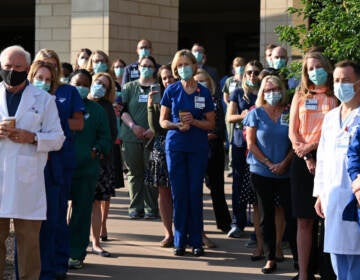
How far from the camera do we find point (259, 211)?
30.5 feet

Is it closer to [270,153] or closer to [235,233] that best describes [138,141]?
[235,233]

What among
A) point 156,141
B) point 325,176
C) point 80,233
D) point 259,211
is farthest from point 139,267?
point 325,176

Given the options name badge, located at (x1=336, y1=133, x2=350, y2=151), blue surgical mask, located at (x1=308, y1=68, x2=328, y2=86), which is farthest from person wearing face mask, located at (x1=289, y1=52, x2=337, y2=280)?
name badge, located at (x1=336, y1=133, x2=350, y2=151)

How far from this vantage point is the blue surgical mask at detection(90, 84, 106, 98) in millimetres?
9852

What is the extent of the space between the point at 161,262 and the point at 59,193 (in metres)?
1.85

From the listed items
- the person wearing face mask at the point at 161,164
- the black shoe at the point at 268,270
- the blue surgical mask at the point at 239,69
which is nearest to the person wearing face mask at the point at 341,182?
the black shoe at the point at 268,270

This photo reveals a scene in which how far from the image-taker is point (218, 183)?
1109 cm

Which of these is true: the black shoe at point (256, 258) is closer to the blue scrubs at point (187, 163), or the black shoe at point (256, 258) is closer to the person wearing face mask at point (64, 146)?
the blue scrubs at point (187, 163)

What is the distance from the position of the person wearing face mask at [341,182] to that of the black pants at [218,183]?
427cm

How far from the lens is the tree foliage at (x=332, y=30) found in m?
7.84

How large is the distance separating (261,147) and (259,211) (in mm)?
714

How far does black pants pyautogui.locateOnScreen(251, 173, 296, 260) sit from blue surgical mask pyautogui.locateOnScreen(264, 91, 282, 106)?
29.5 inches

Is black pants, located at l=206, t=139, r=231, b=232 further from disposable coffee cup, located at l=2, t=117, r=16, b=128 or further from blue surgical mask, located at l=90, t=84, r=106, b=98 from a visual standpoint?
disposable coffee cup, located at l=2, t=117, r=16, b=128

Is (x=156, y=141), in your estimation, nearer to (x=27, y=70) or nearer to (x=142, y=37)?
(x=27, y=70)
